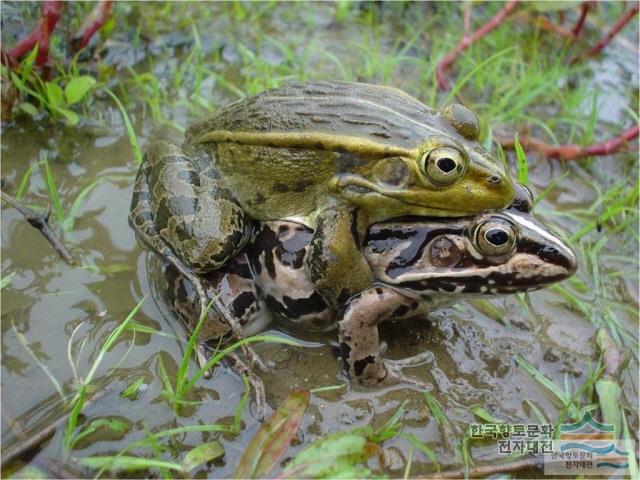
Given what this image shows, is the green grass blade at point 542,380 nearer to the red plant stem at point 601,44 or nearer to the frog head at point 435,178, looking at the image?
the frog head at point 435,178

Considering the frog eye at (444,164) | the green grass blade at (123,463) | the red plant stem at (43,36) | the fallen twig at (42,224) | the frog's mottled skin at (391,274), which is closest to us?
the green grass blade at (123,463)

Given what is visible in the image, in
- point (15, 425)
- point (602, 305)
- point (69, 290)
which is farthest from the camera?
point (602, 305)

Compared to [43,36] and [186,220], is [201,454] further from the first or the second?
[43,36]

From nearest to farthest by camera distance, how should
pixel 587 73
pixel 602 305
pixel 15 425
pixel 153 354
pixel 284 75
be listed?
1. pixel 15 425
2. pixel 153 354
3. pixel 602 305
4. pixel 284 75
5. pixel 587 73

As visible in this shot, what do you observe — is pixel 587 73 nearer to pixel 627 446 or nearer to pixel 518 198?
pixel 518 198

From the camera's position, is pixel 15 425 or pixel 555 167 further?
pixel 555 167

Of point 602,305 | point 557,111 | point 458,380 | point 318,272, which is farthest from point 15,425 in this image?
point 557,111

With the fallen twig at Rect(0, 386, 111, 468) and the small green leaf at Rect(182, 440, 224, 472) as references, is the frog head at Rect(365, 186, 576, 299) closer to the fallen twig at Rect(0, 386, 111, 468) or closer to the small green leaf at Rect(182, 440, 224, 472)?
the small green leaf at Rect(182, 440, 224, 472)

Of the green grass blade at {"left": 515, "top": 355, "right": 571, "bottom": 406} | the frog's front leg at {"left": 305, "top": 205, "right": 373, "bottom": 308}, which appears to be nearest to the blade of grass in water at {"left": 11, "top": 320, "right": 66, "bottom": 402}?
the frog's front leg at {"left": 305, "top": 205, "right": 373, "bottom": 308}

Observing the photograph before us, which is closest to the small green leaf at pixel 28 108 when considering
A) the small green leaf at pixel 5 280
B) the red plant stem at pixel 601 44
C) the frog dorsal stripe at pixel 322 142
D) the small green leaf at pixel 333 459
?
the small green leaf at pixel 5 280
